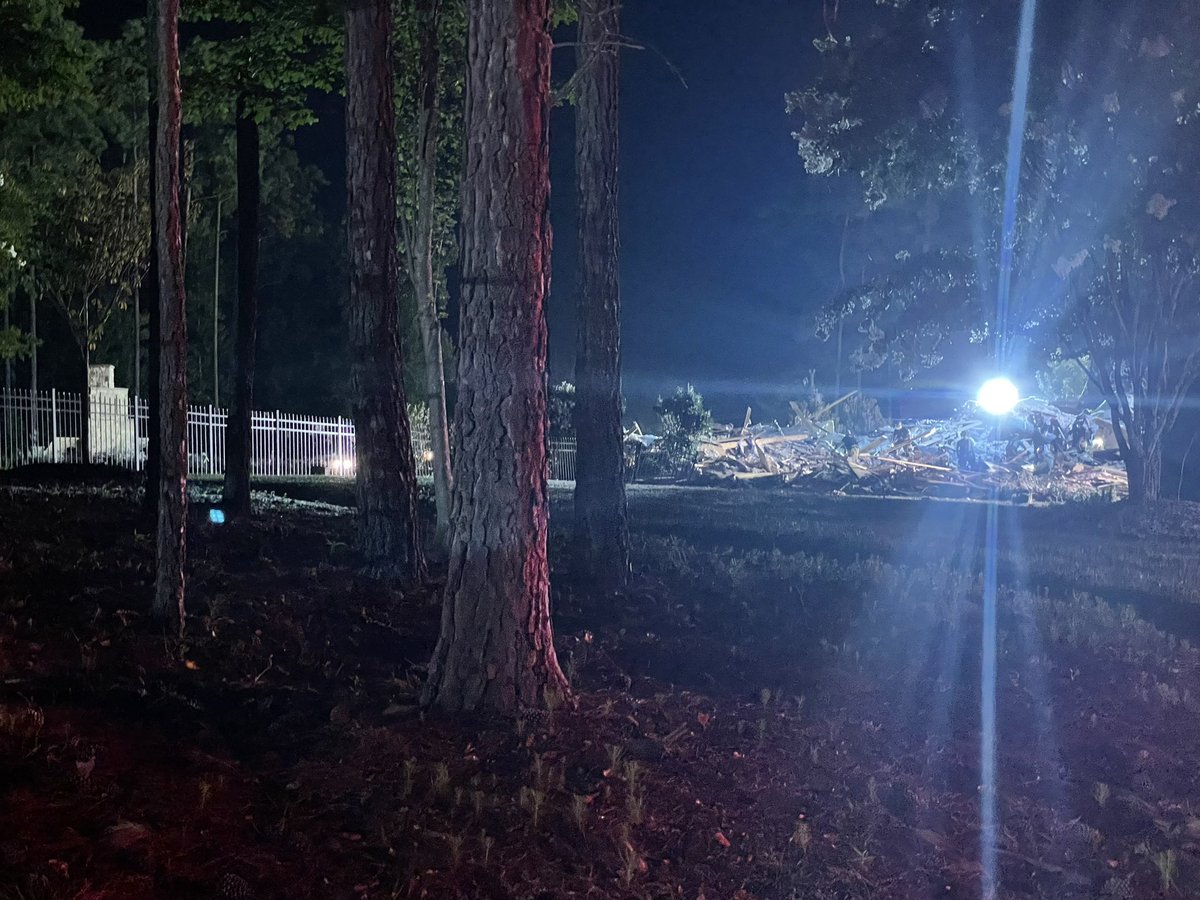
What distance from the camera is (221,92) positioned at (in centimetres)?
1240

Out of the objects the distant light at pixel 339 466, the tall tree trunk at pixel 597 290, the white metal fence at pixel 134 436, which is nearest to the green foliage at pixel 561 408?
the white metal fence at pixel 134 436

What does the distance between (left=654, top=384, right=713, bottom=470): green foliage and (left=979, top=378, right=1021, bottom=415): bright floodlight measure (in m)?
10.5

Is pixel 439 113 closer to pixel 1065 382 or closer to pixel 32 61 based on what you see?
pixel 32 61

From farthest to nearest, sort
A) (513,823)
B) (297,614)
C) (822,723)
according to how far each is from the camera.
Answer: (297,614)
(822,723)
(513,823)

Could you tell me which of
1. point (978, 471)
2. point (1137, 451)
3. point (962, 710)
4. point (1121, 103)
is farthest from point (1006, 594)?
point (978, 471)

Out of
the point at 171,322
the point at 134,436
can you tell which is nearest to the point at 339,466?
the point at 134,436

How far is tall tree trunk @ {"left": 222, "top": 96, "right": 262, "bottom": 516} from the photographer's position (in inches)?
485

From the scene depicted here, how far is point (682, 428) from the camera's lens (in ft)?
125

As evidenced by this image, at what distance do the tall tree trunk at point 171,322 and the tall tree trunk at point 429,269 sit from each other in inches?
183

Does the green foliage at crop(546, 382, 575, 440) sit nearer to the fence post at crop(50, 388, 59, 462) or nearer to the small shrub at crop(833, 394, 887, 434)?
the small shrub at crop(833, 394, 887, 434)

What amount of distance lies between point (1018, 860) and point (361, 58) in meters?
8.72

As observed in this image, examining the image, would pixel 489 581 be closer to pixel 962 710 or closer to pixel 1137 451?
pixel 962 710

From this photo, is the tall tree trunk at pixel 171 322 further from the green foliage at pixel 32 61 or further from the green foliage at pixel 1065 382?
the green foliage at pixel 1065 382

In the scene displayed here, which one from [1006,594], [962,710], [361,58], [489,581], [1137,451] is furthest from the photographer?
[1137,451]
